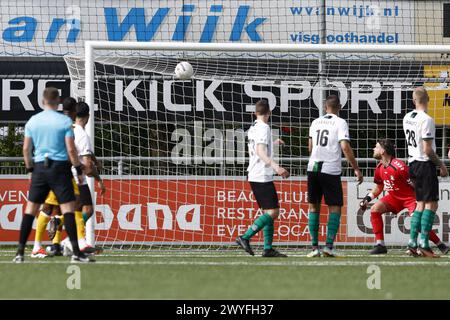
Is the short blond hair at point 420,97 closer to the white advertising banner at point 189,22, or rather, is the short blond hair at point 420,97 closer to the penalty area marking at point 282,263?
the penalty area marking at point 282,263

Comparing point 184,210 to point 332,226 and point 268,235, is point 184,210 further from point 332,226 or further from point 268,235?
point 332,226

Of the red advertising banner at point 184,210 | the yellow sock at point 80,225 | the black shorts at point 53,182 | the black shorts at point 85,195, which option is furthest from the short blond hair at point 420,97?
the black shorts at point 53,182

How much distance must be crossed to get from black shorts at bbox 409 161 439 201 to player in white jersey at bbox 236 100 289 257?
5.29ft

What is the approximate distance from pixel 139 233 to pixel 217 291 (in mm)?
7959

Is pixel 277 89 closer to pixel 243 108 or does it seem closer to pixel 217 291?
pixel 243 108

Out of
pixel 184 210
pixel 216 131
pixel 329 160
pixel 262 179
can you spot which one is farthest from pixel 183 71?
pixel 329 160

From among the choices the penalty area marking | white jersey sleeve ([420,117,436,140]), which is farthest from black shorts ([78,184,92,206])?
white jersey sleeve ([420,117,436,140])

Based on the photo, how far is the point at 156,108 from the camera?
55.3ft

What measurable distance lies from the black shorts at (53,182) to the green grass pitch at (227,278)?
0.66 metres

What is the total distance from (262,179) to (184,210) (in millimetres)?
3437

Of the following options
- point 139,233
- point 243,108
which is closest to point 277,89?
point 243,108

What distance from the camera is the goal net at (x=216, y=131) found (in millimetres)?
16188

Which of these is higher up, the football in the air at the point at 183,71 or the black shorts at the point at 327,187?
the football in the air at the point at 183,71

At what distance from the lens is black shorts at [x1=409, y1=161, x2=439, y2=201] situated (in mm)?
12914
